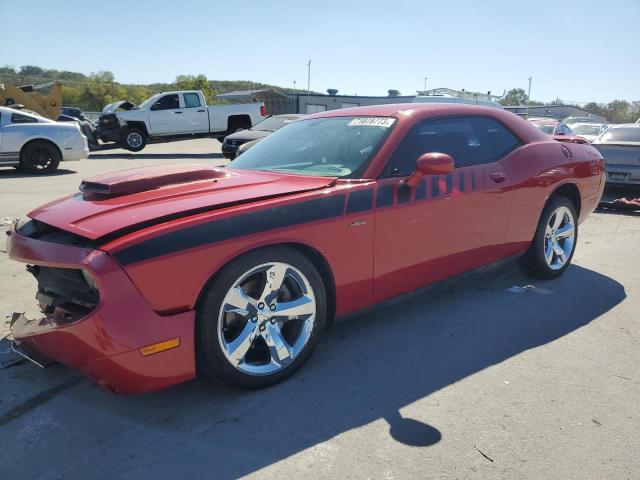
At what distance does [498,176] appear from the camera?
3750mm

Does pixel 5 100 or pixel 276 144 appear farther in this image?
pixel 5 100

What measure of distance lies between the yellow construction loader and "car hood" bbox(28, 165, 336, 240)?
20.6 metres

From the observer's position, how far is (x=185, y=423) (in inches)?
94.7

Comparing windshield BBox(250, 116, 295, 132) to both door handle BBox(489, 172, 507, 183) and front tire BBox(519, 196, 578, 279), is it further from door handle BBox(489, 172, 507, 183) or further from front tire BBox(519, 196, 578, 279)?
door handle BBox(489, 172, 507, 183)

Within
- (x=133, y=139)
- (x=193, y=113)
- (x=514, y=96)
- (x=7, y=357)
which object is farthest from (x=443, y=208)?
(x=514, y=96)

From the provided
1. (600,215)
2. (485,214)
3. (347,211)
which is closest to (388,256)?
(347,211)

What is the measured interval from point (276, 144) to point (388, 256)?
A: 135 cm

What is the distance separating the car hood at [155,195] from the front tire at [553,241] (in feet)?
7.06

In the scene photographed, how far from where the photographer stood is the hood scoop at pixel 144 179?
283 centimetres

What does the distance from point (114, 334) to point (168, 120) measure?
1671 cm

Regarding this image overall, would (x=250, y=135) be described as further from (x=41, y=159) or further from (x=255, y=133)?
(x=41, y=159)

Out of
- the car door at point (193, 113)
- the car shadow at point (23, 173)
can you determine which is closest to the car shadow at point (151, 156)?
the car door at point (193, 113)

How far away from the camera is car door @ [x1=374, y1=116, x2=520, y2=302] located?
122 inches

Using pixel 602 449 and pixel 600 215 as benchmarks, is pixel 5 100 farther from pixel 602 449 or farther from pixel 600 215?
pixel 602 449
